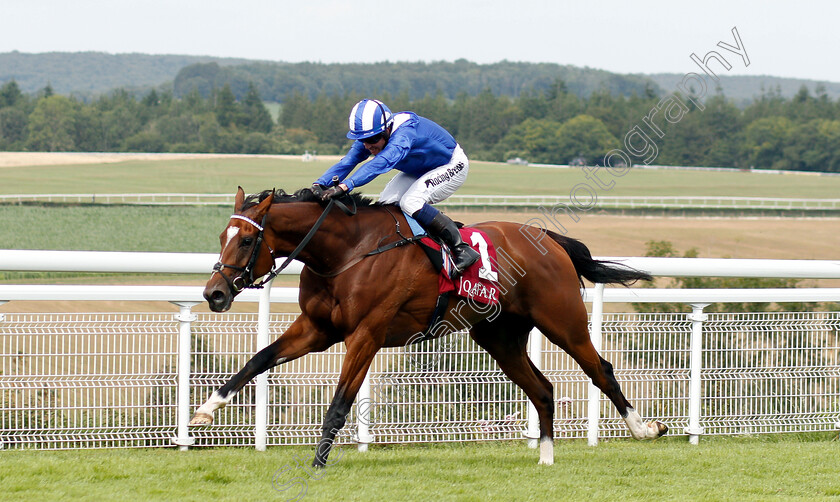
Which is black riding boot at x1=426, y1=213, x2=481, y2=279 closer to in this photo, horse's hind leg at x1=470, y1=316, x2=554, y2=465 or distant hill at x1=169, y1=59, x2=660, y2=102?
horse's hind leg at x1=470, y1=316, x2=554, y2=465

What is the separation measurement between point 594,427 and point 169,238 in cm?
2224

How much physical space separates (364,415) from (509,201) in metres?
34.3

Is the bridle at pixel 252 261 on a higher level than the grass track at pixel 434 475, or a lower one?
higher

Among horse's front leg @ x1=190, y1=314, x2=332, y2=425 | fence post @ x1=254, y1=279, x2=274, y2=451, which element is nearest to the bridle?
horse's front leg @ x1=190, y1=314, x2=332, y2=425

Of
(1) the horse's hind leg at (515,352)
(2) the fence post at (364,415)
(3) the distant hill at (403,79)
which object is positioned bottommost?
(2) the fence post at (364,415)

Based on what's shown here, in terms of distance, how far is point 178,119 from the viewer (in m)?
66.3

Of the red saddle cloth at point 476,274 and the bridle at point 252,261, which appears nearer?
the bridle at point 252,261

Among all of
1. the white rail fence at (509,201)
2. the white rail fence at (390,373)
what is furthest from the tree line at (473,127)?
the white rail fence at (390,373)

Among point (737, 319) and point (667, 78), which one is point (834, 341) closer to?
point (737, 319)

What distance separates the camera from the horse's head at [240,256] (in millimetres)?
3682

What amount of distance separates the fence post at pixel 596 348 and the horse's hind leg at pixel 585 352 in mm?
Result: 347

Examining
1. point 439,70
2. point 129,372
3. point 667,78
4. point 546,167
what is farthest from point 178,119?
point 667,78

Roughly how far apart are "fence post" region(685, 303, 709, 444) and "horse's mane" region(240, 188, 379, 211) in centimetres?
215

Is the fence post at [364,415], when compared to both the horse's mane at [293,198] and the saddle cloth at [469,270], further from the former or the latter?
the horse's mane at [293,198]
